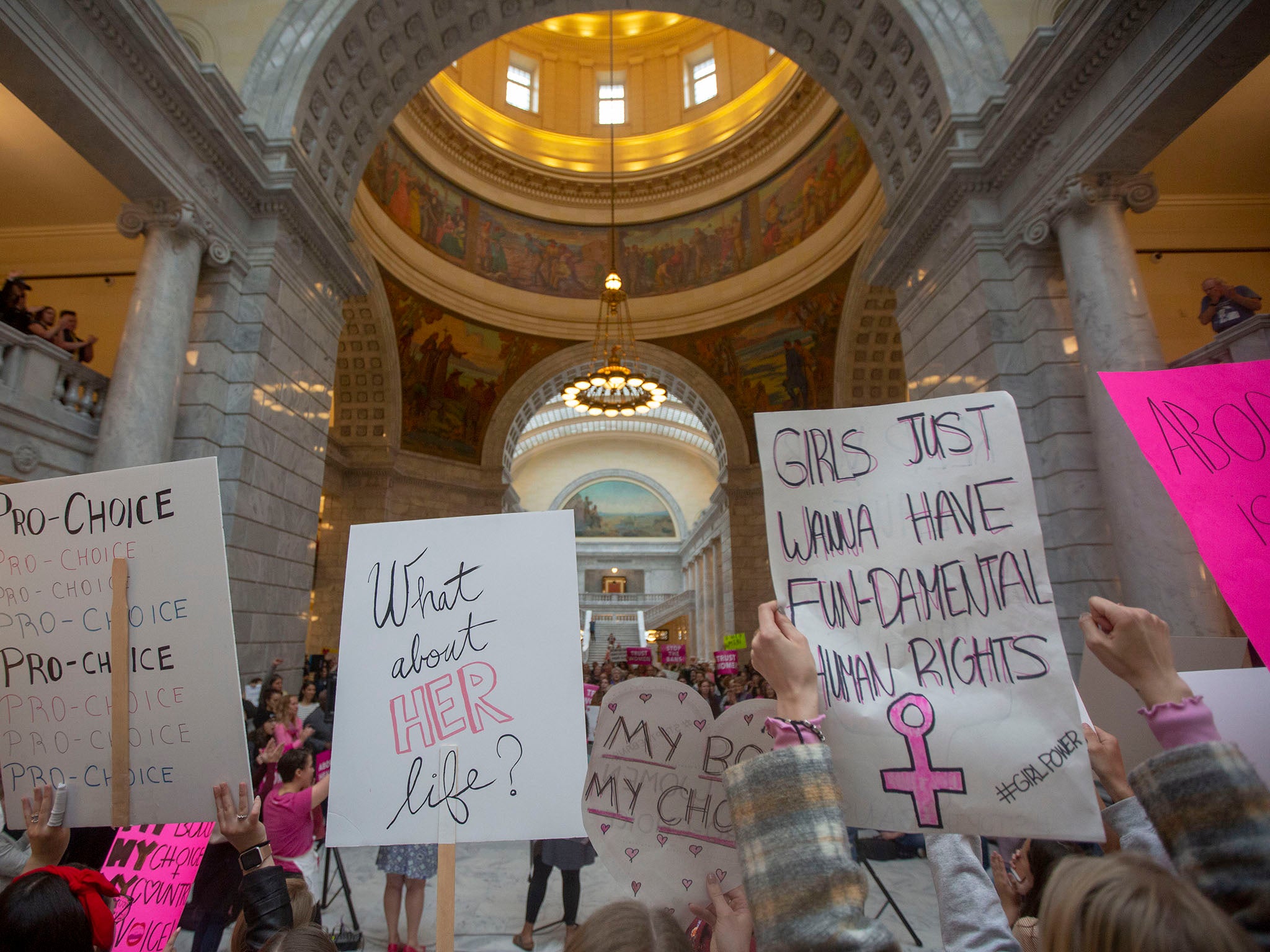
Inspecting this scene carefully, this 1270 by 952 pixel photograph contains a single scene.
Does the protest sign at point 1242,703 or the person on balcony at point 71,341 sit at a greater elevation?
the person on balcony at point 71,341

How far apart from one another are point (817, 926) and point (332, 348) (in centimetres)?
1005

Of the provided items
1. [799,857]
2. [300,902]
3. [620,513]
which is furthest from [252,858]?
[620,513]

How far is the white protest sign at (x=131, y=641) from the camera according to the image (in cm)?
189

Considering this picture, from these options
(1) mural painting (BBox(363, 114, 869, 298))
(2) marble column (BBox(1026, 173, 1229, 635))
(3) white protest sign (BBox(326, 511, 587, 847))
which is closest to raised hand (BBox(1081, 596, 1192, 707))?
(3) white protest sign (BBox(326, 511, 587, 847))

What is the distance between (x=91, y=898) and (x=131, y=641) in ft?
2.21

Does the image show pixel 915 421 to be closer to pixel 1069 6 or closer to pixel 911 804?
pixel 911 804

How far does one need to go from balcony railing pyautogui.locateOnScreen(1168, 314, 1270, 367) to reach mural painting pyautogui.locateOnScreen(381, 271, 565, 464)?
637 inches

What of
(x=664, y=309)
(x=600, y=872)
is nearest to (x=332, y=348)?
(x=600, y=872)

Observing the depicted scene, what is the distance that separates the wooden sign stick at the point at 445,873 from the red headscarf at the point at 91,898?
0.68m

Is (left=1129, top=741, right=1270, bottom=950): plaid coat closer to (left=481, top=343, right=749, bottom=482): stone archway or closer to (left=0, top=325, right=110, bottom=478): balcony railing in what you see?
(left=0, top=325, right=110, bottom=478): balcony railing

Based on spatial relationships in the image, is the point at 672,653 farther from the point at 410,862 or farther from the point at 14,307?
the point at 14,307

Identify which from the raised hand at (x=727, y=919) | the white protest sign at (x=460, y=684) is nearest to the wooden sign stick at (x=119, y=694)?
the white protest sign at (x=460, y=684)

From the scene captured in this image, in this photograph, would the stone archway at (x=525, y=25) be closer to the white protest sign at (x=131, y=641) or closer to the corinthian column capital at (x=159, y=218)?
the corinthian column capital at (x=159, y=218)

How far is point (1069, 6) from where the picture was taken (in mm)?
6191
